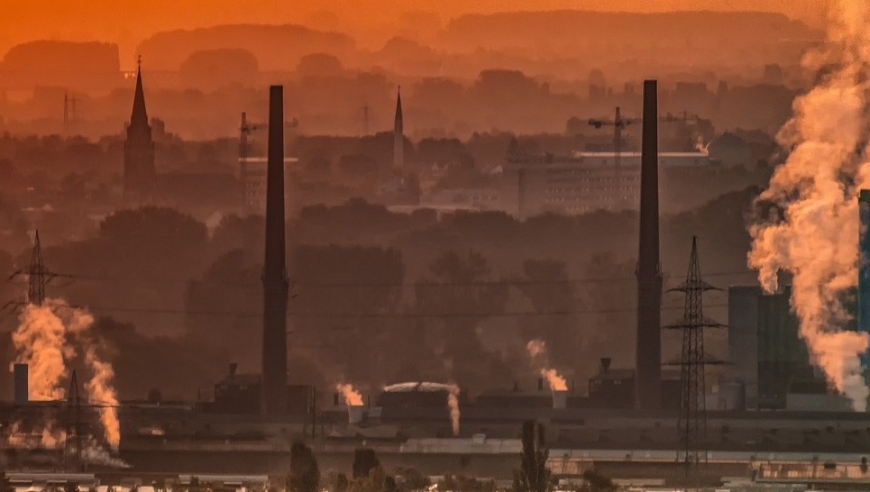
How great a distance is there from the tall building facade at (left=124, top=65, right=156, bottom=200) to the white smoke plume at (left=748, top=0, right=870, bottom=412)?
6359mm

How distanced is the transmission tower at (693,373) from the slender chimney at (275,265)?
10.9ft

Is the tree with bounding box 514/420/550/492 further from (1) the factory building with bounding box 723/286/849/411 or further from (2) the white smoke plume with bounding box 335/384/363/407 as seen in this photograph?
→ (2) the white smoke plume with bounding box 335/384/363/407

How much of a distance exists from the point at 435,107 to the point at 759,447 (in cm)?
743

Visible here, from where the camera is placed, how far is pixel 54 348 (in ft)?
99.1

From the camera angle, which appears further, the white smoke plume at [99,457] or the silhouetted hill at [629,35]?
the silhouetted hill at [629,35]

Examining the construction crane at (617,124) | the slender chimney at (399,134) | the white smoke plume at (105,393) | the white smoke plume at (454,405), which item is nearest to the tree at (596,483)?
the white smoke plume at (454,405)

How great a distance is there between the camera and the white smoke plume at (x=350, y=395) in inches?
1169

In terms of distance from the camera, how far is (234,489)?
74.8ft

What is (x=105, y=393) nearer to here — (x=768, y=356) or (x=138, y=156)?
(x=138, y=156)

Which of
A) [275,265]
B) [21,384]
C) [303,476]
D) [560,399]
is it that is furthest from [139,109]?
[303,476]

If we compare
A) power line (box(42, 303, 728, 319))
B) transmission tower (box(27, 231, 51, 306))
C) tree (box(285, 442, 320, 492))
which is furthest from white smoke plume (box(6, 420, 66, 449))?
tree (box(285, 442, 320, 492))

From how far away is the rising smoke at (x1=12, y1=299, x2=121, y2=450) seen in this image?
29.7m

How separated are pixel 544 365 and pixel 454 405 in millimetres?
2237

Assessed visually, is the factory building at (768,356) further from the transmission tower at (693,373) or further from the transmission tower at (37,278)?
the transmission tower at (37,278)
